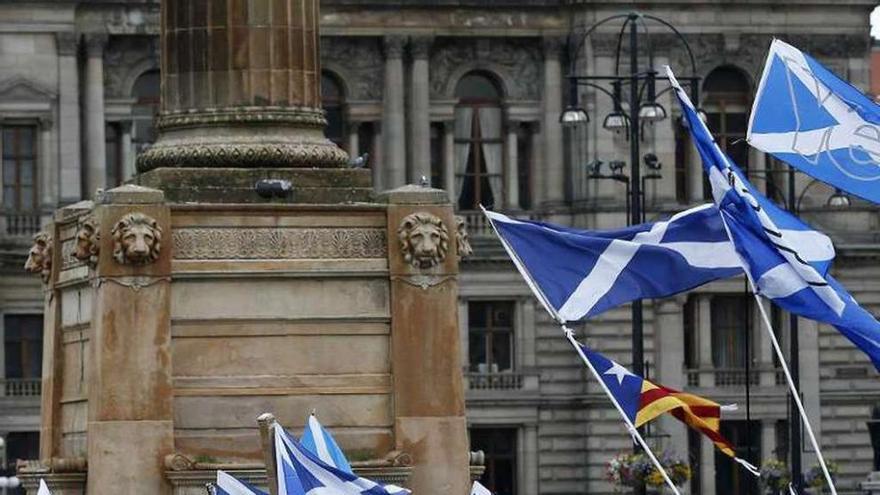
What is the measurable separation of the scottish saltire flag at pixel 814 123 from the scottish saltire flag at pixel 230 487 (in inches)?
154

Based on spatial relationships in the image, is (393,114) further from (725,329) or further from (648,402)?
(648,402)

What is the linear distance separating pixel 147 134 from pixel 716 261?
5508cm

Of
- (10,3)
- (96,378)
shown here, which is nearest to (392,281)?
(96,378)

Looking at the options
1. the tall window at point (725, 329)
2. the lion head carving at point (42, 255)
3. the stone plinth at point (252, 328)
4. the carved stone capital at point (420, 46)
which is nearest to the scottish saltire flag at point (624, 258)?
the stone plinth at point (252, 328)

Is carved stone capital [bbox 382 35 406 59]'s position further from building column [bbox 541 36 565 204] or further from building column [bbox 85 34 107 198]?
building column [bbox 85 34 107 198]

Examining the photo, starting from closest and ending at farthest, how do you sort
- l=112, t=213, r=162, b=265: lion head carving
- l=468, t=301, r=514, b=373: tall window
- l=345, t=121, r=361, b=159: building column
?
l=112, t=213, r=162, b=265: lion head carving
l=345, t=121, r=361, b=159: building column
l=468, t=301, r=514, b=373: tall window

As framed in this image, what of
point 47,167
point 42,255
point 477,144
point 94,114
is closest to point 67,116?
point 94,114

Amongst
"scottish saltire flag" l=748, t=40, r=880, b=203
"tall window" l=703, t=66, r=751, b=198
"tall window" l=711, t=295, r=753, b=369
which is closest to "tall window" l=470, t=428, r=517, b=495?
"tall window" l=711, t=295, r=753, b=369

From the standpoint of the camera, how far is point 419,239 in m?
28.2

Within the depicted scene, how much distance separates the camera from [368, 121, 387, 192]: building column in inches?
3258

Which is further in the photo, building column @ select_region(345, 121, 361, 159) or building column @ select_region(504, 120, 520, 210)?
building column @ select_region(504, 120, 520, 210)

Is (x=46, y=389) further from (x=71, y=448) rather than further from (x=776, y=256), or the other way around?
(x=776, y=256)

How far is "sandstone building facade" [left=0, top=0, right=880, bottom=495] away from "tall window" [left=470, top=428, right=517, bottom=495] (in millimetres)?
56

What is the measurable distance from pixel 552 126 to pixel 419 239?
55947 mm
